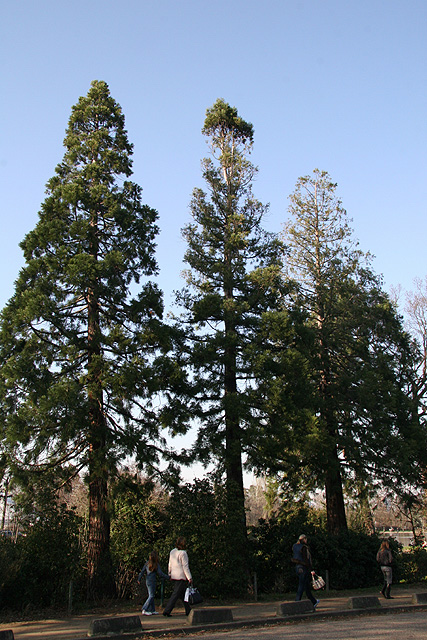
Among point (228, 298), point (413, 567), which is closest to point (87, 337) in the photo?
point (228, 298)

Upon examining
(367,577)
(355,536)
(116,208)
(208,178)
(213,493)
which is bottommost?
(367,577)

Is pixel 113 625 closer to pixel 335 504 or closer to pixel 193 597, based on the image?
pixel 193 597

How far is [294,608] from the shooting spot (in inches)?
463

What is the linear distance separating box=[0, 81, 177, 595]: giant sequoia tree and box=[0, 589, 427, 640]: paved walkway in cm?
305

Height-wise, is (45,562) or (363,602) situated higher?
(45,562)

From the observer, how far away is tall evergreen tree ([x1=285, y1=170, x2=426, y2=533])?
2089 cm

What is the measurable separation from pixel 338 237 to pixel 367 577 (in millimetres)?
14497

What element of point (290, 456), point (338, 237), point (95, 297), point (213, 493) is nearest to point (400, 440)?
point (290, 456)

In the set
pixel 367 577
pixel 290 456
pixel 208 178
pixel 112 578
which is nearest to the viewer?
pixel 112 578

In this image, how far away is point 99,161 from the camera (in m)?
18.9

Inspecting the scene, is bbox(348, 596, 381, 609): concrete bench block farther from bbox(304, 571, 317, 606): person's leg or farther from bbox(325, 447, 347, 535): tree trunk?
bbox(325, 447, 347, 535): tree trunk

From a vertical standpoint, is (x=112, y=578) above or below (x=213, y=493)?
below

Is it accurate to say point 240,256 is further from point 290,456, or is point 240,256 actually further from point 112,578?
point 112,578

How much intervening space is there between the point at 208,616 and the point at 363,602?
3907 millimetres
